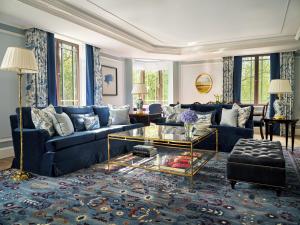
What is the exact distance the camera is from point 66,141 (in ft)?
11.5

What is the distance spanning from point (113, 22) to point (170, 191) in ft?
11.9

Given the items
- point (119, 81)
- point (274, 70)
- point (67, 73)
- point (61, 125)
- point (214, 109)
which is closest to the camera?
point (61, 125)

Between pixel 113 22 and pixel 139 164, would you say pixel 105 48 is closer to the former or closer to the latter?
pixel 113 22

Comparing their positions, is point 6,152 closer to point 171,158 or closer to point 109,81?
point 171,158

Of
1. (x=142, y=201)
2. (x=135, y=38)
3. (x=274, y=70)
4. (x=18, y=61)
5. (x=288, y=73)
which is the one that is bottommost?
(x=142, y=201)

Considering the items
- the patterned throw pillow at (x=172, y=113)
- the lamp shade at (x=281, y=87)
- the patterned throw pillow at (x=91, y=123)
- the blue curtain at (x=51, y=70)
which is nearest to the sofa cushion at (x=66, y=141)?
the patterned throw pillow at (x=91, y=123)

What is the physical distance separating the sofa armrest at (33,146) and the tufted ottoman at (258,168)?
249 centimetres

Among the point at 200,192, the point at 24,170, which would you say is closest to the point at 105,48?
the point at 24,170

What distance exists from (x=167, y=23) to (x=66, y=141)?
3224 millimetres

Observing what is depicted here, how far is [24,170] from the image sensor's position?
356cm

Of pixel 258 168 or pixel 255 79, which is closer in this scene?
pixel 258 168

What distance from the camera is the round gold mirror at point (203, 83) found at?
8.33 metres

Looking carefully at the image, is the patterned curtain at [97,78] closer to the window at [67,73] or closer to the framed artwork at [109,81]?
the window at [67,73]

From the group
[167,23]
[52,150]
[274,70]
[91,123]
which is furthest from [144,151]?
[274,70]
